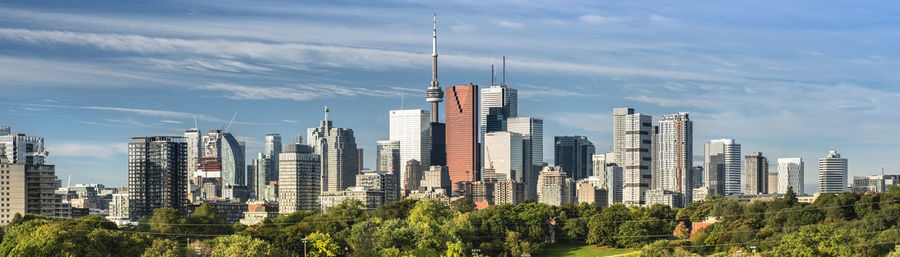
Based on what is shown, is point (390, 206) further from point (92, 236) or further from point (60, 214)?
point (60, 214)

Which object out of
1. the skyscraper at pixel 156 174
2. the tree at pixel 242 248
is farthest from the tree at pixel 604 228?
the skyscraper at pixel 156 174

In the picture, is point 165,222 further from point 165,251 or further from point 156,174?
point 156,174

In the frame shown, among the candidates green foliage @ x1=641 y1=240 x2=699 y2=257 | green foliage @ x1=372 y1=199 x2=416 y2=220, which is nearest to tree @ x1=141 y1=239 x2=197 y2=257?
green foliage @ x1=641 y1=240 x2=699 y2=257

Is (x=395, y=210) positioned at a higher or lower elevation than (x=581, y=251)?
higher

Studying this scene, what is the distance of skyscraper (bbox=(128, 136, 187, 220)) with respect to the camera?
178000 millimetres

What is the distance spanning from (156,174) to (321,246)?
114191 mm

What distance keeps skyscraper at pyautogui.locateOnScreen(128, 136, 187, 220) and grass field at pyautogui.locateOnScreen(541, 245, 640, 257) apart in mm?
99912

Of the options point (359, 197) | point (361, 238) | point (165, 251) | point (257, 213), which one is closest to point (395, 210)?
point (361, 238)

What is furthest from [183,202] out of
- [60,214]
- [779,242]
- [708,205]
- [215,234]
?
[779,242]

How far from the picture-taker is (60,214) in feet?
446

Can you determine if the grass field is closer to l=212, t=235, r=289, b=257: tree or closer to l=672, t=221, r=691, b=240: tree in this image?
l=672, t=221, r=691, b=240: tree

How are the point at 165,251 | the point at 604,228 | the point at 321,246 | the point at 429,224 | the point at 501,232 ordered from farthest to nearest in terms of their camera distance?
the point at 604,228, the point at 501,232, the point at 429,224, the point at 321,246, the point at 165,251

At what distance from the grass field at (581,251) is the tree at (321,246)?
62.1 ft

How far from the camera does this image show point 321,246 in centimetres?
7244
